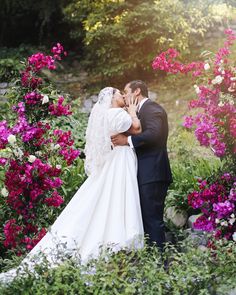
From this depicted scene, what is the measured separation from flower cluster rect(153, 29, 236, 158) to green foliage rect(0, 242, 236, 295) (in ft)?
4.59

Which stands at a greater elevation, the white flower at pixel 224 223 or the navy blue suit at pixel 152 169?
the navy blue suit at pixel 152 169

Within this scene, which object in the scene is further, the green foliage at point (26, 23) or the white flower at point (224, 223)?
the green foliage at point (26, 23)

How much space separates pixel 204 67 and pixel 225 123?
54 centimetres

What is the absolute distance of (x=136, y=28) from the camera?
456 inches

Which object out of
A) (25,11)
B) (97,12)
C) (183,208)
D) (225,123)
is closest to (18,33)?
(25,11)

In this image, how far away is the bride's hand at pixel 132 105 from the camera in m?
5.19

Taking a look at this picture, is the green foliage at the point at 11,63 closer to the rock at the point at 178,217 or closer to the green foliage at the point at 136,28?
the green foliage at the point at 136,28

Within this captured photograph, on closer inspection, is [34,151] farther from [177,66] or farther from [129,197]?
[177,66]

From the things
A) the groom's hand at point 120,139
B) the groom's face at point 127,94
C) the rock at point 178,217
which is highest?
the groom's face at point 127,94

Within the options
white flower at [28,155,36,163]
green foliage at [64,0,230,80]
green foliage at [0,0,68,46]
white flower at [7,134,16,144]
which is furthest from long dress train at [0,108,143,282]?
green foliage at [0,0,68,46]

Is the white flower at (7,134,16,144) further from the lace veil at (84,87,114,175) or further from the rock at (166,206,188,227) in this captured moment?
the rock at (166,206,188,227)

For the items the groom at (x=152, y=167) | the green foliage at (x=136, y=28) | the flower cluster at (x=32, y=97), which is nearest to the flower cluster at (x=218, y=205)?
the groom at (x=152, y=167)

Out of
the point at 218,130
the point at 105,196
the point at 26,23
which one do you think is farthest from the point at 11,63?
the point at 218,130

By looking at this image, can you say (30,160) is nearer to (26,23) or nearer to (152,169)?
(152,169)
